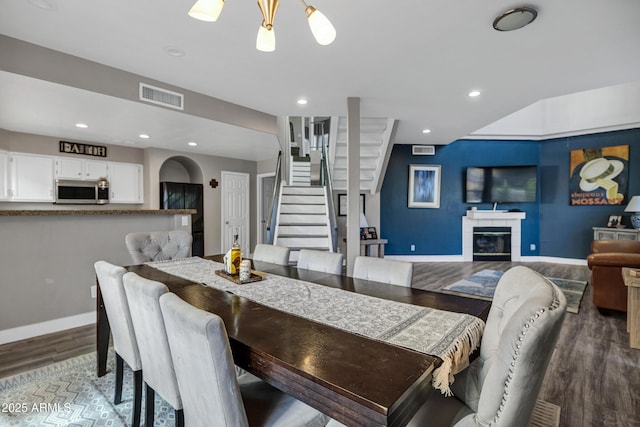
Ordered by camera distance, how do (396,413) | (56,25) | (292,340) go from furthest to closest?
(56,25)
(292,340)
(396,413)

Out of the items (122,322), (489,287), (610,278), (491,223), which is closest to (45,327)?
(122,322)

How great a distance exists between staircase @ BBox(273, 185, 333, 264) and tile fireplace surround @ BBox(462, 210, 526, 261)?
359 cm

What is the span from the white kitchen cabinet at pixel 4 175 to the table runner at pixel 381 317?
184 inches

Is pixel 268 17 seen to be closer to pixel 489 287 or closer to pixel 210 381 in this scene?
pixel 210 381

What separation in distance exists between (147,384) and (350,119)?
3420 millimetres

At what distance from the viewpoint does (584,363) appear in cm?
241

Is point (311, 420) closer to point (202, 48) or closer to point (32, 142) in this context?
point (202, 48)

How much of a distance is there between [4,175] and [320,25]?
5.61 metres

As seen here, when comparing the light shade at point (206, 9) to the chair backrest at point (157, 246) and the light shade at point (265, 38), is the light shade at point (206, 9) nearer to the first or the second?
the light shade at point (265, 38)

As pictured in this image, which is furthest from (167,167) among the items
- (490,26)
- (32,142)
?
(490,26)

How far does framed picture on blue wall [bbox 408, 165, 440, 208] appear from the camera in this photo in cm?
707

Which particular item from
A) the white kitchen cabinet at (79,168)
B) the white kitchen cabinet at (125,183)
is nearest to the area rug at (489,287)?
the white kitchen cabinet at (125,183)

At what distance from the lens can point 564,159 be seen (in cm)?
661

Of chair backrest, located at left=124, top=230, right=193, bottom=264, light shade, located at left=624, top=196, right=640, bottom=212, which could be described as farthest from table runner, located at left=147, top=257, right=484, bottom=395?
light shade, located at left=624, top=196, right=640, bottom=212
